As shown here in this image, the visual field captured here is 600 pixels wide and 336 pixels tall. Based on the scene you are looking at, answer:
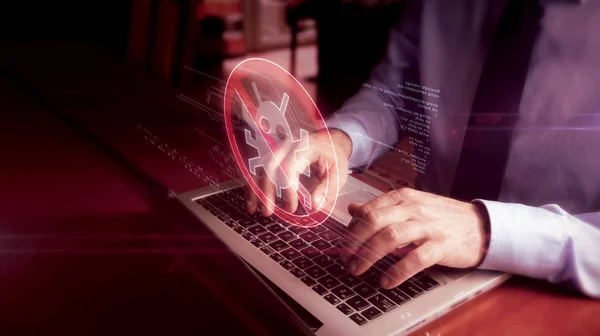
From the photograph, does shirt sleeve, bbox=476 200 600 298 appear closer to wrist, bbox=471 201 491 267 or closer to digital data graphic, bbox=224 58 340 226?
wrist, bbox=471 201 491 267

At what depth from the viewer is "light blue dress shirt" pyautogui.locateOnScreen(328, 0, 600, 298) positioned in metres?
0.52

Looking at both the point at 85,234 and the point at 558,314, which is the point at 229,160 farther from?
the point at 558,314

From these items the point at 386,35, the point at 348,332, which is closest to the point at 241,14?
the point at 386,35

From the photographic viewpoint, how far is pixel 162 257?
0.68 meters

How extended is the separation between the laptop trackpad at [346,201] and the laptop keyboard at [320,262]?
0.5 inches

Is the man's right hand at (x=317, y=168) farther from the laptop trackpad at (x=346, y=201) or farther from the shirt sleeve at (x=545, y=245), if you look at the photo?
the shirt sleeve at (x=545, y=245)

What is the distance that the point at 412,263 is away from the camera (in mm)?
507

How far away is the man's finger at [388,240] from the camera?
1.70 ft

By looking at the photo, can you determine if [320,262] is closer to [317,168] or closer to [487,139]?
[317,168]

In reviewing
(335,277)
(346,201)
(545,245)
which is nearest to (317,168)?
(346,201)

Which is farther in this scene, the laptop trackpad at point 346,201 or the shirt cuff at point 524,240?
the laptop trackpad at point 346,201

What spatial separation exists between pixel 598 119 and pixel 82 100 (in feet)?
3.41

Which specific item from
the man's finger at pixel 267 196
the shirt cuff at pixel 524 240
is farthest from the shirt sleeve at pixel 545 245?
the man's finger at pixel 267 196

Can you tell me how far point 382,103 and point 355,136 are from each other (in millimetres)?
96
